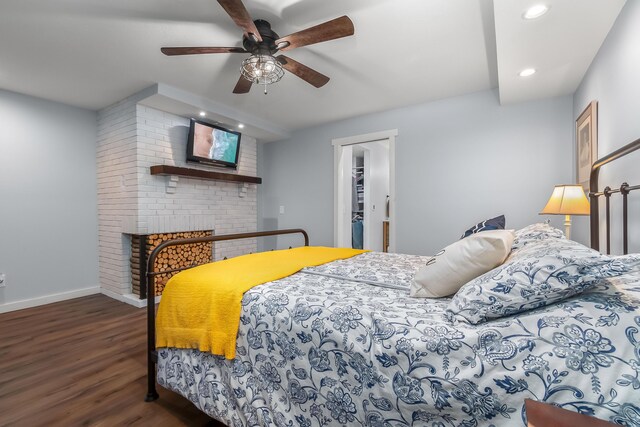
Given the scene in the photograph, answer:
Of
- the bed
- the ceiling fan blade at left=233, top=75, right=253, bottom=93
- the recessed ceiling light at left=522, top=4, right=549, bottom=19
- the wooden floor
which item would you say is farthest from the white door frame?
the wooden floor

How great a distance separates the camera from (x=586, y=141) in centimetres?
222

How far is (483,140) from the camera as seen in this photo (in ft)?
9.86

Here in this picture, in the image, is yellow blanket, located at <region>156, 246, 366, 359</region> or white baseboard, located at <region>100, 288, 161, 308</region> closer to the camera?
yellow blanket, located at <region>156, 246, 366, 359</region>

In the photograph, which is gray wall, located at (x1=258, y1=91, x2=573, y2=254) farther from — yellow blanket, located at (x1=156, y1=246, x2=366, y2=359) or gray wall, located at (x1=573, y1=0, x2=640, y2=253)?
yellow blanket, located at (x1=156, y1=246, x2=366, y2=359)

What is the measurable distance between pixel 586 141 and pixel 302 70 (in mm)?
2307

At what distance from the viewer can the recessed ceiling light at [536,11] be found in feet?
4.96

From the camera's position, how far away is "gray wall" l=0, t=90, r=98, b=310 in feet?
9.83

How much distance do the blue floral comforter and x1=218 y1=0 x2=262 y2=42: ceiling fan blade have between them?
145 centimetres

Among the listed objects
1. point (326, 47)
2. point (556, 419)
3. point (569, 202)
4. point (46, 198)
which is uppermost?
point (326, 47)

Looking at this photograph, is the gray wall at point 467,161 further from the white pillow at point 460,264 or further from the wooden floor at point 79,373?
the wooden floor at point 79,373

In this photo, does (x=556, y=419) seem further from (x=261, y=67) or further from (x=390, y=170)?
(x=390, y=170)

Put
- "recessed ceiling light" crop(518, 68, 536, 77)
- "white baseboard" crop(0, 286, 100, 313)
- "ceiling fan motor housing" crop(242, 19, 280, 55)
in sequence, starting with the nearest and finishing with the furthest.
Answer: "ceiling fan motor housing" crop(242, 19, 280, 55)
"recessed ceiling light" crop(518, 68, 536, 77)
"white baseboard" crop(0, 286, 100, 313)

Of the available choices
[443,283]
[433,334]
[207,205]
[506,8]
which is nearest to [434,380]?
[433,334]

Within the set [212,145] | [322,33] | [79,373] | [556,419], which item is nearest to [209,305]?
[556,419]
